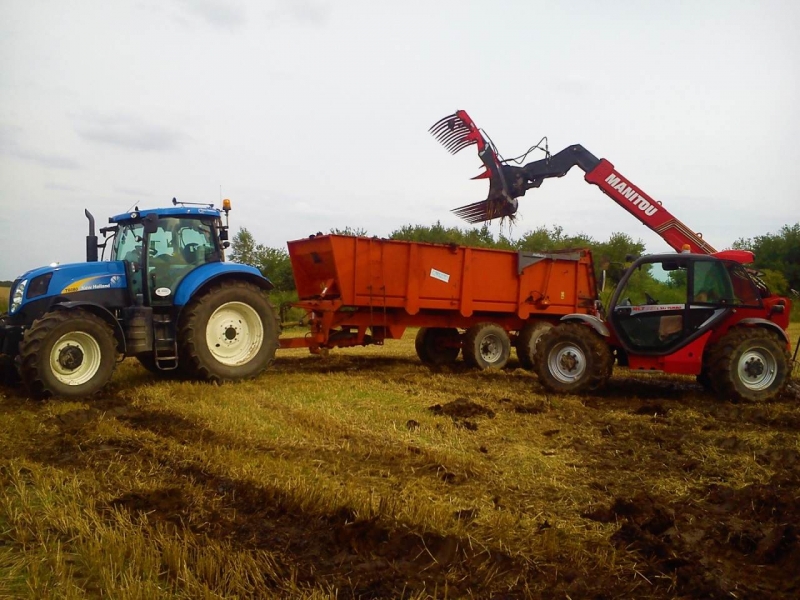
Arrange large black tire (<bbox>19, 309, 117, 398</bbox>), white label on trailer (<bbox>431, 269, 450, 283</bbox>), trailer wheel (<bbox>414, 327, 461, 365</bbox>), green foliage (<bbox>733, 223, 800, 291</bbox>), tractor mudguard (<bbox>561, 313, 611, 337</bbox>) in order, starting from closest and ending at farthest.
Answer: large black tire (<bbox>19, 309, 117, 398</bbox>) → tractor mudguard (<bbox>561, 313, 611, 337</bbox>) → white label on trailer (<bbox>431, 269, 450, 283</bbox>) → trailer wheel (<bbox>414, 327, 461, 365</bbox>) → green foliage (<bbox>733, 223, 800, 291</bbox>)

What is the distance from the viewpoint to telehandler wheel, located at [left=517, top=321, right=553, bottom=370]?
10.9m

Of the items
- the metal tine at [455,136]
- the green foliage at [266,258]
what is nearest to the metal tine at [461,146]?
the metal tine at [455,136]

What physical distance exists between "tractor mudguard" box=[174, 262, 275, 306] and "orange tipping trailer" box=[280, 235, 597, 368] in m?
1.02

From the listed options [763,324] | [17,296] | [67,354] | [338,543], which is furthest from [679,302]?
[17,296]

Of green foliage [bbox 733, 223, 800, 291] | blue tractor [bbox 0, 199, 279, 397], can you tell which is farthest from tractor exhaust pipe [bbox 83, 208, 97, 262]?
green foliage [bbox 733, 223, 800, 291]

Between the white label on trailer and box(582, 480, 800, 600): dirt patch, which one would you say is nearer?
box(582, 480, 800, 600): dirt patch

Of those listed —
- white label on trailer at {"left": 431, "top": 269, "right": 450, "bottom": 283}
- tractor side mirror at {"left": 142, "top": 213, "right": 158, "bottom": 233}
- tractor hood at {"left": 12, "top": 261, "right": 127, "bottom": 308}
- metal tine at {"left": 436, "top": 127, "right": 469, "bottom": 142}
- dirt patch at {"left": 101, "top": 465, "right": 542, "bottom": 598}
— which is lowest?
dirt patch at {"left": 101, "top": 465, "right": 542, "bottom": 598}

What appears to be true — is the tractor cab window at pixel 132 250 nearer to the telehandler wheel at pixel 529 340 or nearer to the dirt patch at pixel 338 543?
the dirt patch at pixel 338 543

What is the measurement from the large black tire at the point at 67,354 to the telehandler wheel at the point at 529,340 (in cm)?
614

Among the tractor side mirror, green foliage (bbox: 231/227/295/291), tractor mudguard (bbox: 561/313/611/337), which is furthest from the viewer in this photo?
green foliage (bbox: 231/227/295/291)

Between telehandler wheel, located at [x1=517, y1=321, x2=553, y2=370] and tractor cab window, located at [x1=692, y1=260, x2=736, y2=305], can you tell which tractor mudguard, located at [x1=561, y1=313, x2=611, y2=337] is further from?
telehandler wheel, located at [x1=517, y1=321, x2=553, y2=370]

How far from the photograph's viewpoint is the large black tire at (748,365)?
711 cm

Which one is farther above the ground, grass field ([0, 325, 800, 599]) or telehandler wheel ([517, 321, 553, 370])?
telehandler wheel ([517, 321, 553, 370])

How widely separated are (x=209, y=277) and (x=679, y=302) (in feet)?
17.5
